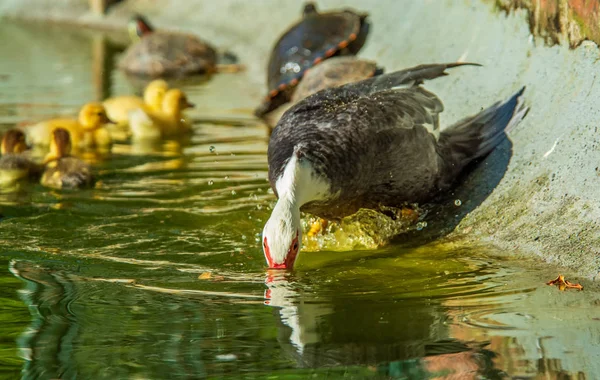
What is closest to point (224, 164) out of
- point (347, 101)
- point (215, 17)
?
point (347, 101)

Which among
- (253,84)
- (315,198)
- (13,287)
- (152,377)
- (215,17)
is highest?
(215,17)

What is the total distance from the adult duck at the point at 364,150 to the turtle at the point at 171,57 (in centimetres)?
697

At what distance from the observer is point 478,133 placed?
6.01 meters

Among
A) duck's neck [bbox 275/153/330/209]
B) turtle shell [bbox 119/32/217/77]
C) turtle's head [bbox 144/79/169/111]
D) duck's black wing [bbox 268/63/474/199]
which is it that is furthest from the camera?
turtle shell [bbox 119/32/217/77]

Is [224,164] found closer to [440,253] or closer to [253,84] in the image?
[440,253]

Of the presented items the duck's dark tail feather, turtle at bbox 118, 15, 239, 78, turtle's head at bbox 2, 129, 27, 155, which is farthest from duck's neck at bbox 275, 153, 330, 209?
turtle at bbox 118, 15, 239, 78

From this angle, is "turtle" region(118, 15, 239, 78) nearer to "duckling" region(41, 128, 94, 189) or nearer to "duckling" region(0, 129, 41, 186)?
"duckling" region(0, 129, 41, 186)

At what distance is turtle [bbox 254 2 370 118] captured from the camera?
9.57 metres

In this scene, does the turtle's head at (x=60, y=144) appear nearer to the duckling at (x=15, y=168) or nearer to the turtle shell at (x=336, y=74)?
the duckling at (x=15, y=168)

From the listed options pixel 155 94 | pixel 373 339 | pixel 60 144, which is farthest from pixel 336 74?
pixel 373 339

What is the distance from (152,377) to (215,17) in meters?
12.0

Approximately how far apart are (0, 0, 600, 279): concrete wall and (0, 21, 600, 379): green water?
0.26 meters

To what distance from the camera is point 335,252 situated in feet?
17.1

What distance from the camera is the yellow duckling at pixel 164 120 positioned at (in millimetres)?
8734
